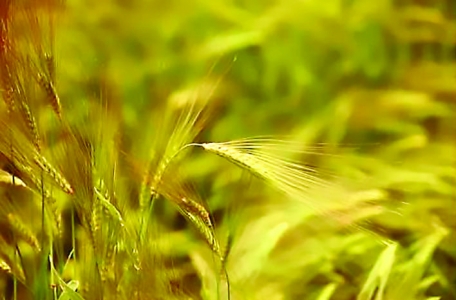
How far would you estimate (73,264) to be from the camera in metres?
0.80

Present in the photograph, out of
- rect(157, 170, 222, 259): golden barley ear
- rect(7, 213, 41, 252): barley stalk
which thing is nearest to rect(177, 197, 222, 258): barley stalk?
rect(157, 170, 222, 259): golden barley ear

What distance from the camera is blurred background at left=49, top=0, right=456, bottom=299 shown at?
3.14 ft

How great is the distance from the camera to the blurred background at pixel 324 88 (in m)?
0.96

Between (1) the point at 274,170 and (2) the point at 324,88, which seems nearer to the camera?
(1) the point at 274,170

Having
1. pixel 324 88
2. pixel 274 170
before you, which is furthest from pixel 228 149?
pixel 324 88

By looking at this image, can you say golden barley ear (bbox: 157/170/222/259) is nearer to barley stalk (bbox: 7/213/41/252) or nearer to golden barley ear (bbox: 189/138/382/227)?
golden barley ear (bbox: 189/138/382/227)

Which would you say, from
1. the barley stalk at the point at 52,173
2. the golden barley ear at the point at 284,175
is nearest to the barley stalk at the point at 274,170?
the golden barley ear at the point at 284,175

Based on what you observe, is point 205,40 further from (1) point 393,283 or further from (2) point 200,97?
(1) point 393,283

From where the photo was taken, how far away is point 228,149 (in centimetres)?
69

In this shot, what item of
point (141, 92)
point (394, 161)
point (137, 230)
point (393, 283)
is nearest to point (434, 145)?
point (394, 161)

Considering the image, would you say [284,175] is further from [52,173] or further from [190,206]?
[52,173]

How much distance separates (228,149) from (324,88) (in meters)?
0.36

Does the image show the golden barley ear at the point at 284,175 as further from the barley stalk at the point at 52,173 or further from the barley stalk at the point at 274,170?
the barley stalk at the point at 52,173

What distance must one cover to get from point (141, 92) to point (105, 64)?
0.06m
